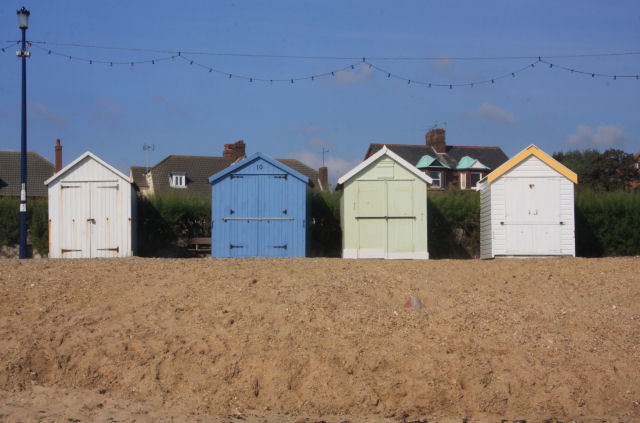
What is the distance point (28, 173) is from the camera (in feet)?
124

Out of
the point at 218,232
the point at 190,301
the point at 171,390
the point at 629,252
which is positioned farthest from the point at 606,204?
the point at 171,390

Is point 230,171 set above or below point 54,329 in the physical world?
above

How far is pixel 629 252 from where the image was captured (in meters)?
17.8

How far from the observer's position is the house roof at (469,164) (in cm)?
4212

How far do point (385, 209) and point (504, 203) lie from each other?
2.89 m

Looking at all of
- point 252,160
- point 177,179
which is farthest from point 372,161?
point 177,179

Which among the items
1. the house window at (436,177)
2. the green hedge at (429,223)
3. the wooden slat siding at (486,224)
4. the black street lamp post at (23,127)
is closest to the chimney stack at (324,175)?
the house window at (436,177)

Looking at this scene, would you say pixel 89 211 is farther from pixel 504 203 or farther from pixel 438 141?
pixel 438 141

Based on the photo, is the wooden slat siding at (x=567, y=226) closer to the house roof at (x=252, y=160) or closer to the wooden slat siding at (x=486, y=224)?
the wooden slat siding at (x=486, y=224)

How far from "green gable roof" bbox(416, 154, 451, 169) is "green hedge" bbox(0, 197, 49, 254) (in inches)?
1065

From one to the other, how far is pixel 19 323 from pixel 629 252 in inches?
617

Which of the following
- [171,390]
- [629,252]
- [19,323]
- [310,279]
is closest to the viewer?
[171,390]

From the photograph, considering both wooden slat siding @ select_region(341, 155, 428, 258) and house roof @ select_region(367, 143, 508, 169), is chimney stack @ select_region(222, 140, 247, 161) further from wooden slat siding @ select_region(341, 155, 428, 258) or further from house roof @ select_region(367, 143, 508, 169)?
wooden slat siding @ select_region(341, 155, 428, 258)

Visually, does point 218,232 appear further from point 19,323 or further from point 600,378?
point 600,378
